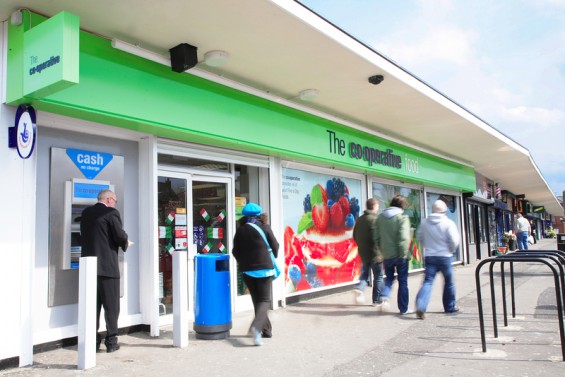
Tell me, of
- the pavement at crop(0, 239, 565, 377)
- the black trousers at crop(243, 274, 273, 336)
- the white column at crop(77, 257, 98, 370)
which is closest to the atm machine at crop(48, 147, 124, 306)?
the pavement at crop(0, 239, 565, 377)

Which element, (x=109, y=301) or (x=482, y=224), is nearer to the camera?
(x=109, y=301)

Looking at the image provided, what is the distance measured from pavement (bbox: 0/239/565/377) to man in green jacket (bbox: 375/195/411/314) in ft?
0.94

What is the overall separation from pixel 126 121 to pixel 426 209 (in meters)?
10.7

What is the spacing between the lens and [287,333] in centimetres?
589

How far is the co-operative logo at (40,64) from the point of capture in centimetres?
421

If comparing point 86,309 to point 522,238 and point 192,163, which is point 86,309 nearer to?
point 192,163

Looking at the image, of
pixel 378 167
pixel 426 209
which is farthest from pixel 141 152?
pixel 426 209

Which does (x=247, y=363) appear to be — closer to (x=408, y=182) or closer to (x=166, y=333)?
(x=166, y=333)

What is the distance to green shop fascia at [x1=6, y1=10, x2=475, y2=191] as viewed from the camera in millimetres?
4336

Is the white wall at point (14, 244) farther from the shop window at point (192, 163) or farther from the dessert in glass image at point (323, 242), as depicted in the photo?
the dessert in glass image at point (323, 242)

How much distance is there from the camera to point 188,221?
6.72 m

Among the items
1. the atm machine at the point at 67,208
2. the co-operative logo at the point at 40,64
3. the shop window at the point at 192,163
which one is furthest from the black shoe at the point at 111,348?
the co-operative logo at the point at 40,64

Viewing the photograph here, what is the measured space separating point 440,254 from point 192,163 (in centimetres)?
373

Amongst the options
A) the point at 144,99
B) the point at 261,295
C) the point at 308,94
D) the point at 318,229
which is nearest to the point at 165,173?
the point at 144,99
